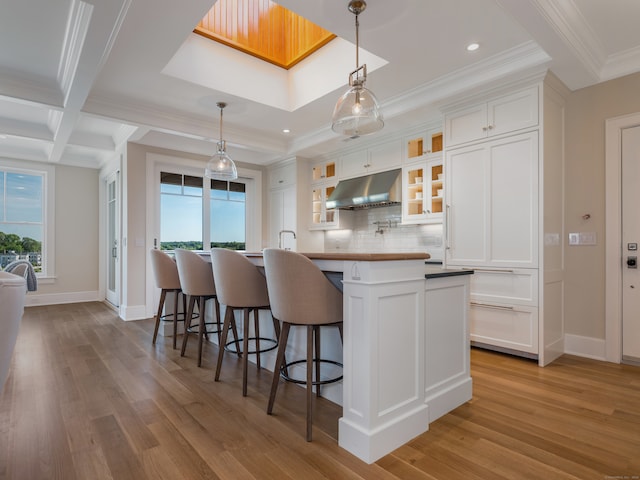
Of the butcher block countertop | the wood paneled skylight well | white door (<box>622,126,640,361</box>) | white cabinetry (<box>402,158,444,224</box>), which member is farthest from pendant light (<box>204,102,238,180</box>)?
white door (<box>622,126,640,361</box>)

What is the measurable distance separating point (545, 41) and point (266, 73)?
2.65 m

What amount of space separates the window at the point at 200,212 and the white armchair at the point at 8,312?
→ 16.0ft

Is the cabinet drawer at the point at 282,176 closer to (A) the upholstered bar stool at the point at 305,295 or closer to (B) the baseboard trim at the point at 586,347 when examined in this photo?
(A) the upholstered bar stool at the point at 305,295

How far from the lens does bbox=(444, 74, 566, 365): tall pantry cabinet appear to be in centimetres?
310

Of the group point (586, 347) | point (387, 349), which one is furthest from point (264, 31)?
point (586, 347)

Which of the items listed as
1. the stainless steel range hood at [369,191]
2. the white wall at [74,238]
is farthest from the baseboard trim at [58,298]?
the stainless steel range hood at [369,191]

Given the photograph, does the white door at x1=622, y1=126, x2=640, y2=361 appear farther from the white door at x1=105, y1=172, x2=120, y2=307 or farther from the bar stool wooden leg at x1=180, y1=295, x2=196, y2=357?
the white door at x1=105, y1=172, x2=120, y2=307

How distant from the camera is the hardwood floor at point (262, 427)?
1.62 metres

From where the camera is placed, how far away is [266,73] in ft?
12.9

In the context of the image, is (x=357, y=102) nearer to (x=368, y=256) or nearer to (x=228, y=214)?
(x=368, y=256)

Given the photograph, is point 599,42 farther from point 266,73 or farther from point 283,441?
point 283,441

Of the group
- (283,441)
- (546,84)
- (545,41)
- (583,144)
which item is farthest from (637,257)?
(283,441)

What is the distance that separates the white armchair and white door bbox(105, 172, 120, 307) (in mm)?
5106

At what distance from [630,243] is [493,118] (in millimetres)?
1615
